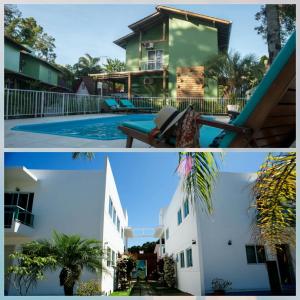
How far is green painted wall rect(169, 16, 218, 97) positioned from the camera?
16.0ft

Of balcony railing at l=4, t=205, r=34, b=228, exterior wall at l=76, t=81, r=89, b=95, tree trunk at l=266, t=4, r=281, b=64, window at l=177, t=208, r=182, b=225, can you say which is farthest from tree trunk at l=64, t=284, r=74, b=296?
tree trunk at l=266, t=4, r=281, b=64

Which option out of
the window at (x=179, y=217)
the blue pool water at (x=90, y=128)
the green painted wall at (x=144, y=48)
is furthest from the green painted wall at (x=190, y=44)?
the window at (x=179, y=217)

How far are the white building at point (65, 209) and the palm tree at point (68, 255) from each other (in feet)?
0.39

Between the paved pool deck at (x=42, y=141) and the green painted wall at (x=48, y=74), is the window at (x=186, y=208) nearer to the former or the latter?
the paved pool deck at (x=42, y=141)

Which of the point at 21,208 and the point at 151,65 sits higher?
the point at 151,65

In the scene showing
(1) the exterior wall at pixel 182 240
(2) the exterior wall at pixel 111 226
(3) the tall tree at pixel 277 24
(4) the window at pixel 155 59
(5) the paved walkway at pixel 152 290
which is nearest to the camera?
(3) the tall tree at pixel 277 24

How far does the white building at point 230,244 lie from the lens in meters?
5.10

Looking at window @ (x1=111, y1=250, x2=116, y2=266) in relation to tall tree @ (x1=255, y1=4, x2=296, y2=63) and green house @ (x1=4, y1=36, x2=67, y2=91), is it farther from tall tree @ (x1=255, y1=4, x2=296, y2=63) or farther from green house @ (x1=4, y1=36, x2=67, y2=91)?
tall tree @ (x1=255, y1=4, x2=296, y2=63)

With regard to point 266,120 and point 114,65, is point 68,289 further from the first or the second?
point 266,120

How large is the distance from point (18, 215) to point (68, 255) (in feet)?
4.64

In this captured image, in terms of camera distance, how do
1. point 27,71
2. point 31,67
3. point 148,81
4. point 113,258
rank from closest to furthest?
point 31,67 → point 27,71 → point 148,81 → point 113,258

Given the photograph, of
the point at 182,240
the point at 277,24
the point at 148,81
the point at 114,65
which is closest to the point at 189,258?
the point at 182,240

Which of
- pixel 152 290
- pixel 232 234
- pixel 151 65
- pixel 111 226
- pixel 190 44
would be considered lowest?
pixel 152 290

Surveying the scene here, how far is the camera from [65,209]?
5250 millimetres
